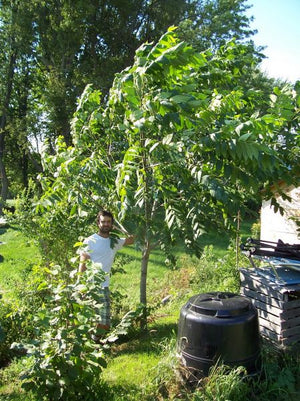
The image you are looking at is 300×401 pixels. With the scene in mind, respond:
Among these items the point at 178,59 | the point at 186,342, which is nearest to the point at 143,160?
the point at 178,59

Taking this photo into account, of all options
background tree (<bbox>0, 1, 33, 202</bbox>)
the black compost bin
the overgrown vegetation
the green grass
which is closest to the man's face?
the overgrown vegetation

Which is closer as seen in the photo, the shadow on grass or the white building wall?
the shadow on grass

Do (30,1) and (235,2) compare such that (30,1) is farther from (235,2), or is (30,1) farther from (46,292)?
(46,292)

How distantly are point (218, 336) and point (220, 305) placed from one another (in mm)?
302

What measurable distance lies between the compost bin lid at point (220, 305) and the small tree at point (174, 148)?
64cm

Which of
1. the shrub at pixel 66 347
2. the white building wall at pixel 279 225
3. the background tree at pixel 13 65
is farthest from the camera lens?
the background tree at pixel 13 65

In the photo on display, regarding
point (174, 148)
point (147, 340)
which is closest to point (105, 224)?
point (147, 340)

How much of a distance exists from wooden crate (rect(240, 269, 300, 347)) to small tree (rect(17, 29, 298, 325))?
86 centimetres

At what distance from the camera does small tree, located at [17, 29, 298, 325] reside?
3135 mm

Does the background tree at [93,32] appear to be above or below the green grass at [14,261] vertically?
above

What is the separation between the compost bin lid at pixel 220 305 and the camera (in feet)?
→ 11.6

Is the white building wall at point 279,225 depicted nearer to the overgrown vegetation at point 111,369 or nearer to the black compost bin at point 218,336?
the overgrown vegetation at point 111,369

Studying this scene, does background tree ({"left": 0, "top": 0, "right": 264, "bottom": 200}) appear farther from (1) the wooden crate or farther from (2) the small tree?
(1) the wooden crate

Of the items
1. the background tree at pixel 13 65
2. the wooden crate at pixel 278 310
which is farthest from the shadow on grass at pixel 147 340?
the background tree at pixel 13 65
